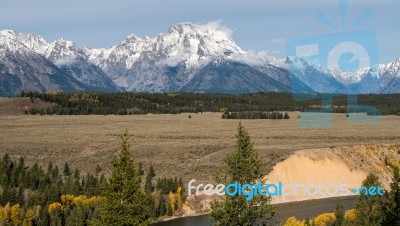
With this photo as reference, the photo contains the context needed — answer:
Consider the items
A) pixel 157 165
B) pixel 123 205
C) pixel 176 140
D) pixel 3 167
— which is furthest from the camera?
pixel 176 140

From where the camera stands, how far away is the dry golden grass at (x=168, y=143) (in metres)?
116

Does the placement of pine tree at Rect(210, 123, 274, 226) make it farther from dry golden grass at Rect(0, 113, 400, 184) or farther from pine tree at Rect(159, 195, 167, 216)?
dry golden grass at Rect(0, 113, 400, 184)

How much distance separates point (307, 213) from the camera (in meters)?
83.4

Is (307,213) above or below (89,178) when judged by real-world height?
below

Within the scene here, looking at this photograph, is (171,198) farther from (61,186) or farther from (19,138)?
(19,138)

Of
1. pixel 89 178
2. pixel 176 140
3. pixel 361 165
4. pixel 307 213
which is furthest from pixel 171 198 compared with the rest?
pixel 176 140

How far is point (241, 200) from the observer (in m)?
33.2

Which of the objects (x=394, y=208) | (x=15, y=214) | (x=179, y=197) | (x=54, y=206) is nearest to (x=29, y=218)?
(x=15, y=214)

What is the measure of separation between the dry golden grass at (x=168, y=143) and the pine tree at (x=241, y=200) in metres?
68.4

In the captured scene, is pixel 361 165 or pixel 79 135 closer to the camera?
pixel 361 165

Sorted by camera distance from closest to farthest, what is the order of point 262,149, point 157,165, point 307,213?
1. point 307,213
2. point 157,165
3. point 262,149

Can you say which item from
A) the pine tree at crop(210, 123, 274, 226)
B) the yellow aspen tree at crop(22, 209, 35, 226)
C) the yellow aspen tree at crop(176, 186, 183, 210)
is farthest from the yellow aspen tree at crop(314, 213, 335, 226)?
the yellow aspen tree at crop(22, 209, 35, 226)

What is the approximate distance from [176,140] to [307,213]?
7059cm

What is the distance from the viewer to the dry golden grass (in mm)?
115562
